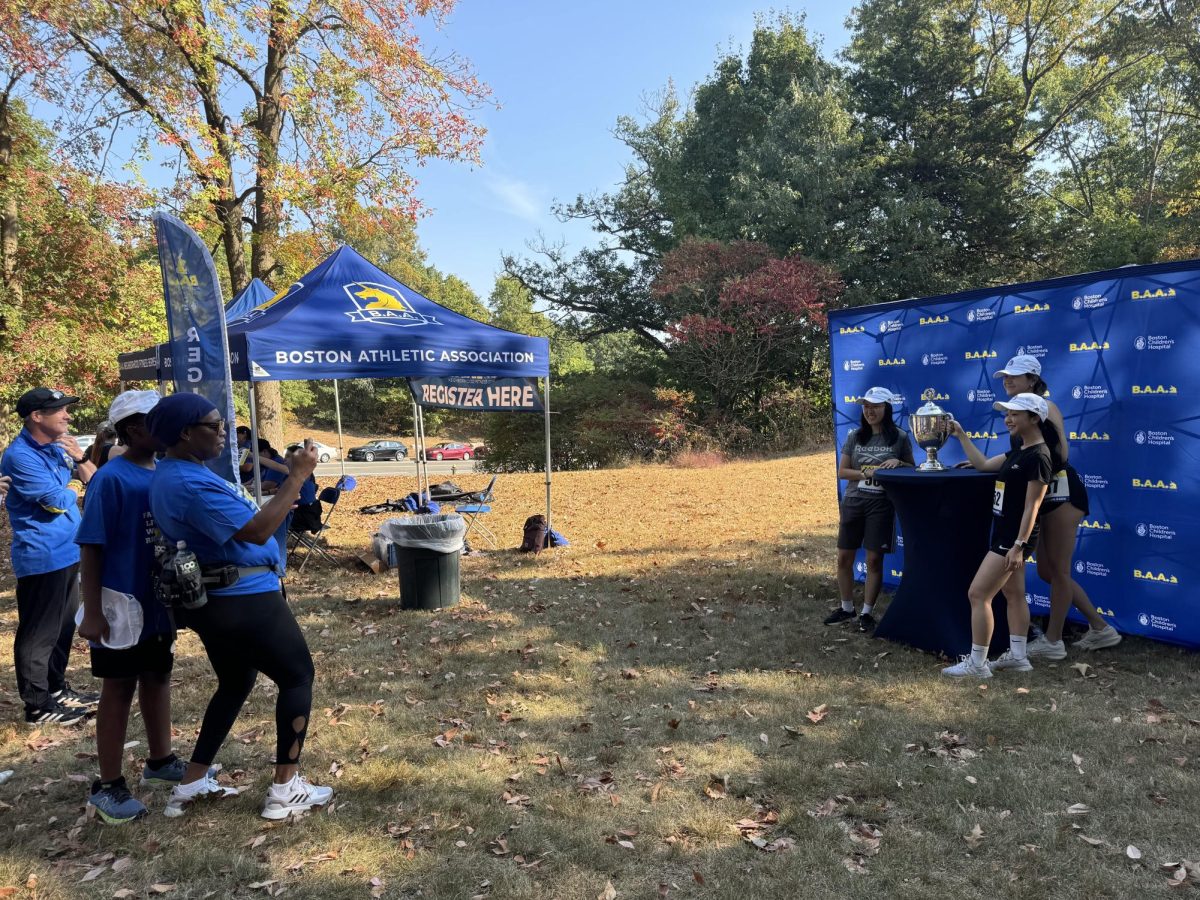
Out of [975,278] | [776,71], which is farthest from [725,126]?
[975,278]

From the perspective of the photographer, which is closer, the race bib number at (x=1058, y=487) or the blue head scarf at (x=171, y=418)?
the blue head scarf at (x=171, y=418)

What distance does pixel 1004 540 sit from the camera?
436cm

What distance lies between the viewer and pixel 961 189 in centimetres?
2370

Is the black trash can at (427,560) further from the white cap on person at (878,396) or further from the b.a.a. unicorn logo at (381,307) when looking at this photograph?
the white cap on person at (878,396)

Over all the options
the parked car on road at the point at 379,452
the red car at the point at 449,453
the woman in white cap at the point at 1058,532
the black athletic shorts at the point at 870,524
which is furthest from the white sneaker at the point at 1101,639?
the parked car on road at the point at 379,452

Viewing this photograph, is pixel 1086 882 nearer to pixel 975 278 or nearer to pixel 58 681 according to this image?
pixel 58 681

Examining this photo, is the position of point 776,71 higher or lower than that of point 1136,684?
higher

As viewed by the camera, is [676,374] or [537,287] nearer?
[676,374]

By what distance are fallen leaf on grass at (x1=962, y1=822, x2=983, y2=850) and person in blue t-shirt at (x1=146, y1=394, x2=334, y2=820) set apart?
8.87 ft

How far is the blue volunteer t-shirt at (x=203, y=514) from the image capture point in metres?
2.70

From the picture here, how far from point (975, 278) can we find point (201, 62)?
21831 millimetres

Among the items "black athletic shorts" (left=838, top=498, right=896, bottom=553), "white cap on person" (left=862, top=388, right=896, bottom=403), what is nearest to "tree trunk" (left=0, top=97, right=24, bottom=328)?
"white cap on person" (left=862, top=388, right=896, bottom=403)

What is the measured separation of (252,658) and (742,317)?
787 inches

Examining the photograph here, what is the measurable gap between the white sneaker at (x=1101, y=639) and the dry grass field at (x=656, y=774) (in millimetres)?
110
